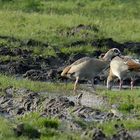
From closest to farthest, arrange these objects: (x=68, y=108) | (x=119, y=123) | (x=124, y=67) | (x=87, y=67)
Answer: (x=119, y=123) < (x=68, y=108) < (x=87, y=67) < (x=124, y=67)

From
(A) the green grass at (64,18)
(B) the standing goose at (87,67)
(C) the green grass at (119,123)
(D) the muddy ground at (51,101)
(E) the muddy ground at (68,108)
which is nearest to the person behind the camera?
(C) the green grass at (119,123)

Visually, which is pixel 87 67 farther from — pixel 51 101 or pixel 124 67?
pixel 51 101

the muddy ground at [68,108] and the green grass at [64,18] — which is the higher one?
the muddy ground at [68,108]

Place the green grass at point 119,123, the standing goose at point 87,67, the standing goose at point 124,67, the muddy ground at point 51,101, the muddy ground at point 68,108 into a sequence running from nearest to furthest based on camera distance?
the green grass at point 119,123 < the muddy ground at point 68,108 < the muddy ground at point 51,101 < the standing goose at point 87,67 < the standing goose at point 124,67

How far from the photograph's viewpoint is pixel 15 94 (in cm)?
1286

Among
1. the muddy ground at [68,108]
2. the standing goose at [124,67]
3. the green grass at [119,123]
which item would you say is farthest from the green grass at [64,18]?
the green grass at [119,123]

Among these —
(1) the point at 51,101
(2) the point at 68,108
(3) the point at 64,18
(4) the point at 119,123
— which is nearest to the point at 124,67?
(1) the point at 51,101

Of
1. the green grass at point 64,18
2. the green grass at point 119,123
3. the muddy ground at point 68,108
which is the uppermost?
the green grass at point 119,123

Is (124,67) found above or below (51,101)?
above

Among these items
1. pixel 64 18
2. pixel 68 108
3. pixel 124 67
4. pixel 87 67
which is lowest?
pixel 64 18

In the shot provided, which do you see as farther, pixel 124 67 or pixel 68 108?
pixel 124 67

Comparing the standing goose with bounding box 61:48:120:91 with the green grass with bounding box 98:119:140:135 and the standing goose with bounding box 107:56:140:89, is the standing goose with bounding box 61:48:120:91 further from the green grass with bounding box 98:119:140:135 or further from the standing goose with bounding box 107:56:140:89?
the green grass with bounding box 98:119:140:135

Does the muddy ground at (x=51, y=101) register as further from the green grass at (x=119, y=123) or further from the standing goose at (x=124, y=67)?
the standing goose at (x=124, y=67)

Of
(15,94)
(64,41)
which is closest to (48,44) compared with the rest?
(64,41)
